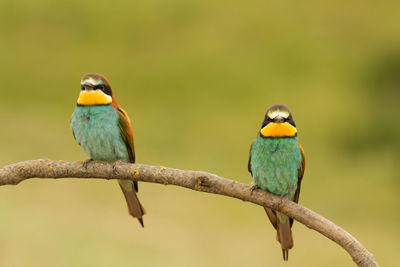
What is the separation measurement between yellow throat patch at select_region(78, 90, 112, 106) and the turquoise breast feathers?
817 mm

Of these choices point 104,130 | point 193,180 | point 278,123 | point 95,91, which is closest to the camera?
point 193,180

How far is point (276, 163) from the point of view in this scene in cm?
269

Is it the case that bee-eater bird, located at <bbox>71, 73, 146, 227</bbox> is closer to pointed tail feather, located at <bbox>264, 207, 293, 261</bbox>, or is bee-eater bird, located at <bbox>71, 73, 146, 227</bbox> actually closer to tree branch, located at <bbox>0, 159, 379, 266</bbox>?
tree branch, located at <bbox>0, 159, 379, 266</bbox>

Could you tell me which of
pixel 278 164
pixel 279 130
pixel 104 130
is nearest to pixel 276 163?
pixel 278 164

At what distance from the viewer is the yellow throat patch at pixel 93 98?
2.64 m

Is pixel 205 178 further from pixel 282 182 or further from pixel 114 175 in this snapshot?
pixel 282 182

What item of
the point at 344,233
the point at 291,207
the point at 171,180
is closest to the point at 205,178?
the point at 171,180

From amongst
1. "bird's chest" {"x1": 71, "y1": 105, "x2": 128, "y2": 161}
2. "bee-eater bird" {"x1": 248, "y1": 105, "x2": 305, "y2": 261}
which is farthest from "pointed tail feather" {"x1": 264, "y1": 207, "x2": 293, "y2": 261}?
"bird's chest" {"x1": 71, "y1": 105, "x2": 128, "y2": 161}

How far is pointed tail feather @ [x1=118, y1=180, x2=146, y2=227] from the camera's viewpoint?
2627 mm

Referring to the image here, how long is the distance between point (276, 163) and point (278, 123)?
0.27 m

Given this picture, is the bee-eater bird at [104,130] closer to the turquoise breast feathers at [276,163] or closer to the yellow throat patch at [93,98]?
the yellow throat patch at [93,98]

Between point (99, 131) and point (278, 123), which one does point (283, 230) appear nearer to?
point (278, 123)

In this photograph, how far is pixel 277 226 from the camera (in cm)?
261

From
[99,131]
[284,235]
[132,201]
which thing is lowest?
[284,235]
